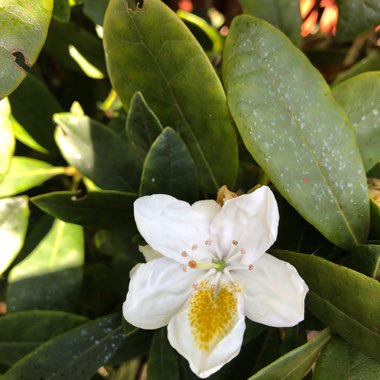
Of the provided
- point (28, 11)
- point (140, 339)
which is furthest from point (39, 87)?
point (140, 339)

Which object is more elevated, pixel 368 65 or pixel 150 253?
pixel 368 65

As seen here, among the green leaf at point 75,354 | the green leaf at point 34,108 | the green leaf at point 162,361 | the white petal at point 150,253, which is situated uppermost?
the white petal at point 150,253

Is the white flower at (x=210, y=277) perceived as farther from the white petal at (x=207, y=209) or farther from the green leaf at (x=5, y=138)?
the green leaf at (x=5, y=138)

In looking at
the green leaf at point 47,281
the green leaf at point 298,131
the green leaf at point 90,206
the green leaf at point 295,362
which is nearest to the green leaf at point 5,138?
the green leaf at point 90,206

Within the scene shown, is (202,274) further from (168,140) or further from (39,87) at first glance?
(39,87)

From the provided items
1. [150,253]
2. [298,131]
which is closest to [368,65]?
[298,131]

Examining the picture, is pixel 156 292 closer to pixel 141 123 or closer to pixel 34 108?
pixel 141 123
